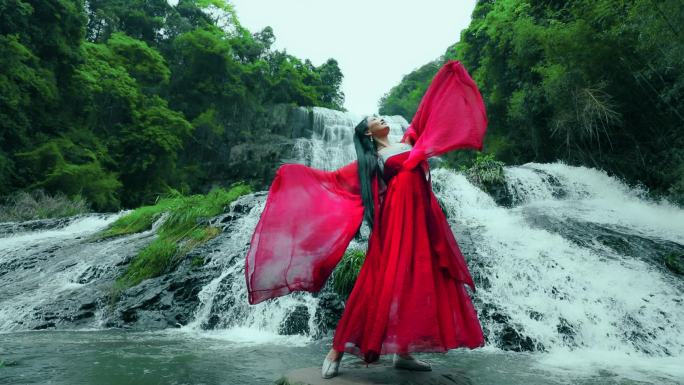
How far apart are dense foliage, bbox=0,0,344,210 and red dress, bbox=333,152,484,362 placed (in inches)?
601

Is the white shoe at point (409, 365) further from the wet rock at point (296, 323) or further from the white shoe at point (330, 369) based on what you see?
the wet rock at point (296, 323)

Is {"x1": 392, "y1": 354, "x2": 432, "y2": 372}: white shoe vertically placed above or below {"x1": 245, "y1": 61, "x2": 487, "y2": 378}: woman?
below

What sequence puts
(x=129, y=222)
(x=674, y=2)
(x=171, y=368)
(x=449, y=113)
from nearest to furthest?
1. (x=449, y=113)
2. (x=171, y=368)
3. (x=674, y=2)
4. (x=129, y=222)

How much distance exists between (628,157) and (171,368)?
12.4 metres

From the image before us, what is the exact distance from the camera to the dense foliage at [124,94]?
15078 millimetres

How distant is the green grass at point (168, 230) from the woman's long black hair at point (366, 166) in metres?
5.09

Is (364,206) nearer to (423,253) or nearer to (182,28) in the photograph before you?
(423,253)

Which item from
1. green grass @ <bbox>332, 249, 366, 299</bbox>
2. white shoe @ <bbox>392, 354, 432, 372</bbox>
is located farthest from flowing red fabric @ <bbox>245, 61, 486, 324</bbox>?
green grass @ <bbox>332, 249, 366, 299</bbox>

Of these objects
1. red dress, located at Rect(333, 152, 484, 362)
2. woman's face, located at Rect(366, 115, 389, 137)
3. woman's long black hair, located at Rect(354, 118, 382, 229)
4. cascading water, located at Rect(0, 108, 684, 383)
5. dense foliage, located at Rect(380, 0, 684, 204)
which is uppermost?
dense foliage, located at Rect(380, 0, 684, 204)

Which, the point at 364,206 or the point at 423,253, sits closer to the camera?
the point at 423,253

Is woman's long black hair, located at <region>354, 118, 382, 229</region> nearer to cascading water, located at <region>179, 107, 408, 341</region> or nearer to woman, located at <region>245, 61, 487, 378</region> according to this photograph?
woman, located at <region>245, 61, 487, 378</region>

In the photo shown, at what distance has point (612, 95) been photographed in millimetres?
11141

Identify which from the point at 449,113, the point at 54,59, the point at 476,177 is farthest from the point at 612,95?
the point at 54,59

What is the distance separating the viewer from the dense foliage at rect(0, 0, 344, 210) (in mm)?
15078
